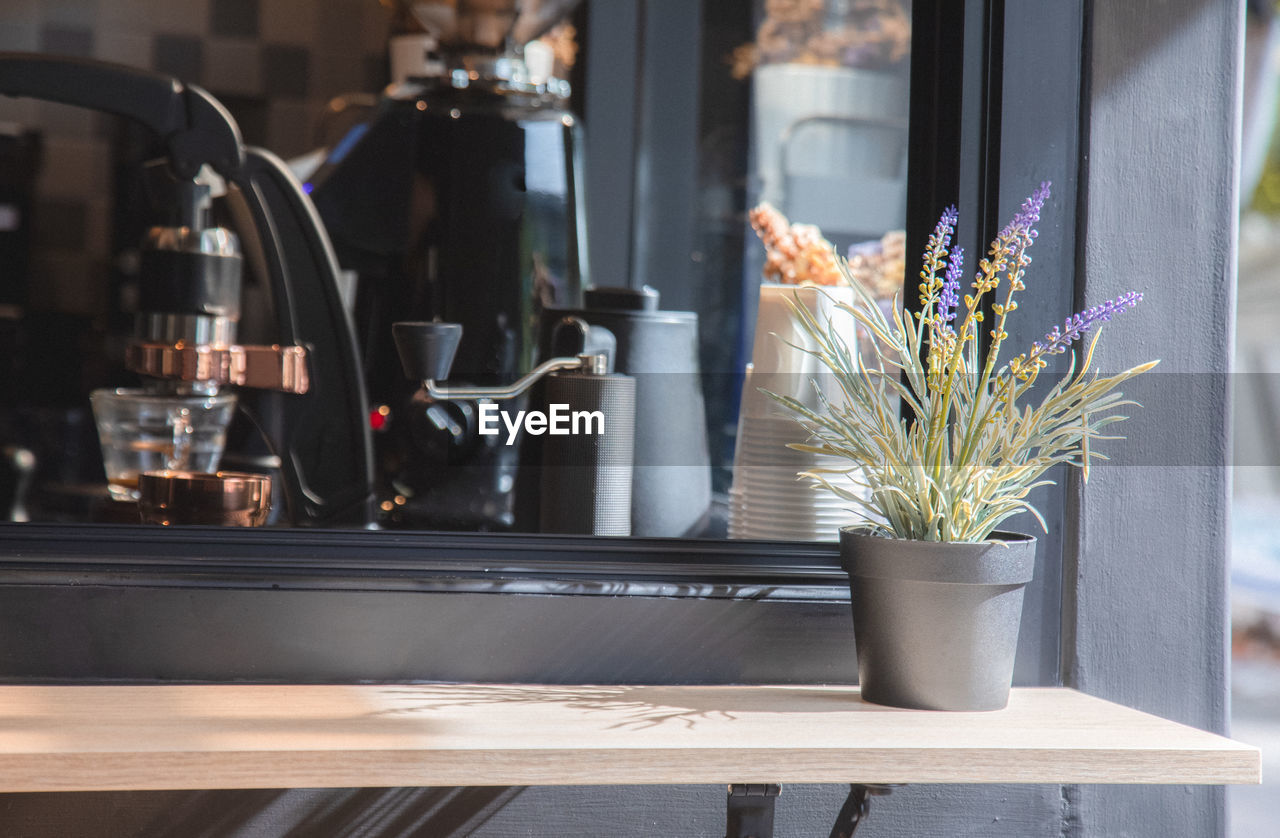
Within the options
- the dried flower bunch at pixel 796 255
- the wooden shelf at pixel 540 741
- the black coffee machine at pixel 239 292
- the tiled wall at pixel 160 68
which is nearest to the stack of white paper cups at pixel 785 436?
the dried flower bunch at pixel 796 255

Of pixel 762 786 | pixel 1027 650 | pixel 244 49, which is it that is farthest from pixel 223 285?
pixel 244 49

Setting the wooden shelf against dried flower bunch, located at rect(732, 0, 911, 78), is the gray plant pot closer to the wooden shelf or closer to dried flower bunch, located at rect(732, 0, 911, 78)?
the wooden shelf

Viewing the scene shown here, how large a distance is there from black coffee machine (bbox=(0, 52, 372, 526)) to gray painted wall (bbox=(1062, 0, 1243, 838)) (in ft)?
1.75

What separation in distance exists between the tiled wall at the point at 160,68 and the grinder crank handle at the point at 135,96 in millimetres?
882

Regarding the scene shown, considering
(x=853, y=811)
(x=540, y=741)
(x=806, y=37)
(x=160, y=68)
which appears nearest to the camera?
(x=540, y=741)

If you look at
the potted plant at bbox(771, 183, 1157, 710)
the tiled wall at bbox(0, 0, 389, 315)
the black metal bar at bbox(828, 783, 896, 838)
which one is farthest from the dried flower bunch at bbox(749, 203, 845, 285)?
the tiled wall at bbox(0, 0, 389, 315)

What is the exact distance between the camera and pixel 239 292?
2.78 ft

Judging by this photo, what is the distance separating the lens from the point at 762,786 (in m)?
0.67

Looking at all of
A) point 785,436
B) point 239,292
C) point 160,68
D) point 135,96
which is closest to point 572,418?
point 785,436

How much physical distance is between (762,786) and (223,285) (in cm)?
50

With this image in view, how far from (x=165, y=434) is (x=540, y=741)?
17.1 inches

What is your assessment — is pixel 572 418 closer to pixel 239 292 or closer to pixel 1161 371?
pixel 239 292

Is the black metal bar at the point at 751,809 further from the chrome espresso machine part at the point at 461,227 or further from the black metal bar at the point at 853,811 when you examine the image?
the chrome espresso machine part at the point at 461,227

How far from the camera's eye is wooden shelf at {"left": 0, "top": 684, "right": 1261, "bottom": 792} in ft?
1.85
